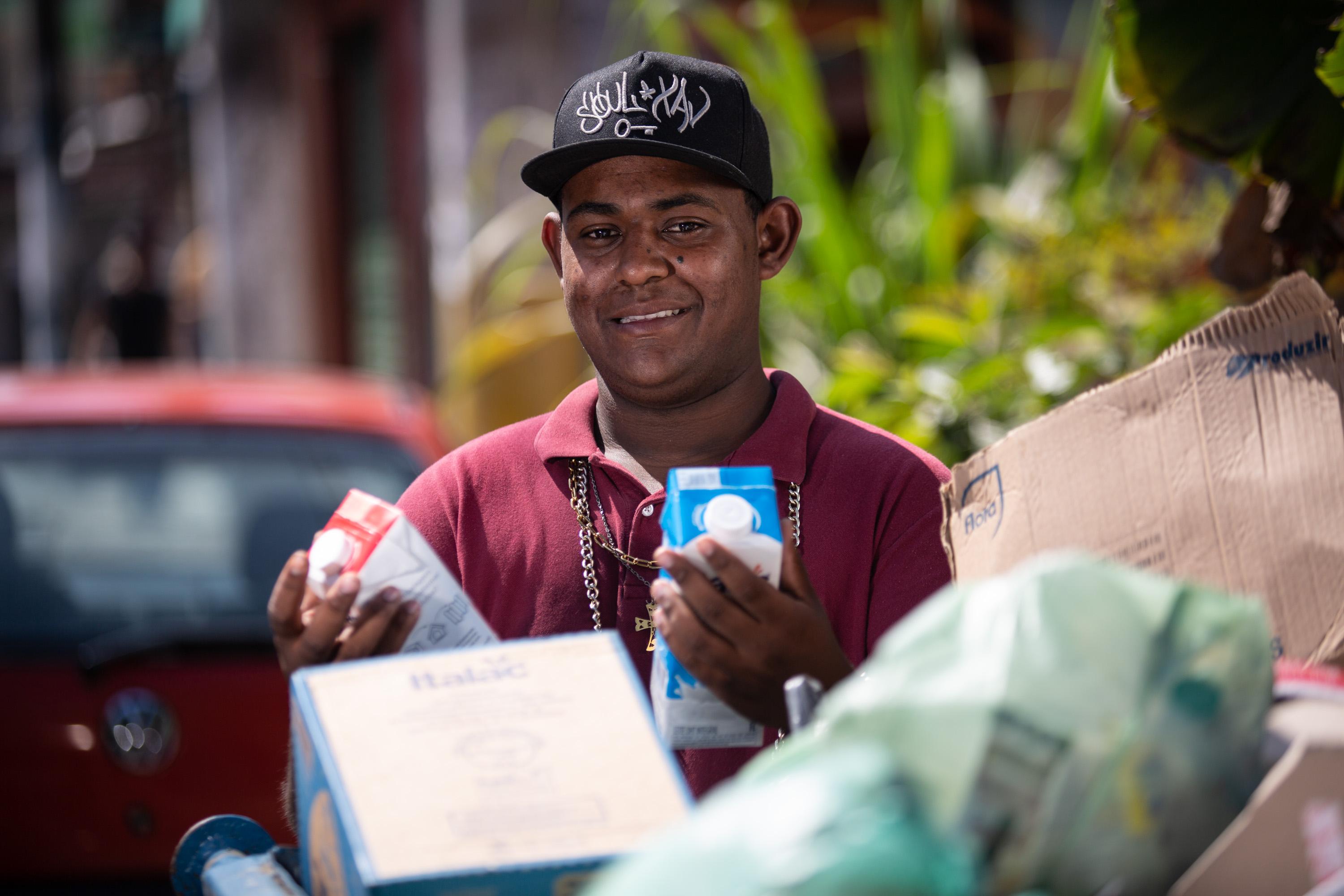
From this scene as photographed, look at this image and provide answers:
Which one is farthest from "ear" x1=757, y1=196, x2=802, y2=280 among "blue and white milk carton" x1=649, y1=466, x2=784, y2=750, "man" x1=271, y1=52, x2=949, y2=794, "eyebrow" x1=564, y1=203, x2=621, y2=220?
"blue and white milk carton" x1=649, y1=466, x2=784, y2=750

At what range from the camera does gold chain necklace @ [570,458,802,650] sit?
6.32ft

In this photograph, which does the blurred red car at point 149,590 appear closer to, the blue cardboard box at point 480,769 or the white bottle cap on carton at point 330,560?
the white bottle cap on carton at point 330,560

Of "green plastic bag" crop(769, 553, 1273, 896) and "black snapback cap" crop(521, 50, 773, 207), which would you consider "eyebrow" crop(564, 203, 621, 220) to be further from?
"green plastic bag" crop(769, 553, 1273, 896)

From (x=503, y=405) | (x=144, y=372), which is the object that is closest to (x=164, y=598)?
(x=144, y=372)

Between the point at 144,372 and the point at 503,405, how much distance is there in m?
2.04

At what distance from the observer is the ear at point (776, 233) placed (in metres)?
2.12

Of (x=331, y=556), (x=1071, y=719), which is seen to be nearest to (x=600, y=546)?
(x=331, y=556)

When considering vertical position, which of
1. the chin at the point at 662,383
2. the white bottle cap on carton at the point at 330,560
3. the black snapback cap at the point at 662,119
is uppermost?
the black snapback cap at the point at 662,119

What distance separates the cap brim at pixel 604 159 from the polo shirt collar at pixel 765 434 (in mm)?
284

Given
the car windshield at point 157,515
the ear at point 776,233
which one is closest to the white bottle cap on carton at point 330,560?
the ear at point 776,233

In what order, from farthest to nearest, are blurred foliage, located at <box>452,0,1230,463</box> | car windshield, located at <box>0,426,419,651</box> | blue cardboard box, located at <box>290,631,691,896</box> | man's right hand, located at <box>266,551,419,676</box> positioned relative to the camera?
blurred foliage, located at <box>452,0,1230,463</box> → car windshield, located at <box>0,426,419,651</box> → man's right hand, located at <box>266,551,419,676</box> → blue cardboard box, located at <box>290,631,691,896</box>

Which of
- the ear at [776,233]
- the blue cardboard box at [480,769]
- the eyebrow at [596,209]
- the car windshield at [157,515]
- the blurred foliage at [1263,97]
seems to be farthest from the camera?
the car windshield at [157,515]

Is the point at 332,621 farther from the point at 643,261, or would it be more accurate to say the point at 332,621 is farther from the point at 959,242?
the point at 959,242

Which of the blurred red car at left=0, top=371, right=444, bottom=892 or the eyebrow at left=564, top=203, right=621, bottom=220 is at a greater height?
the eyebrow at left=564, top=203, right=621, bottom=220
